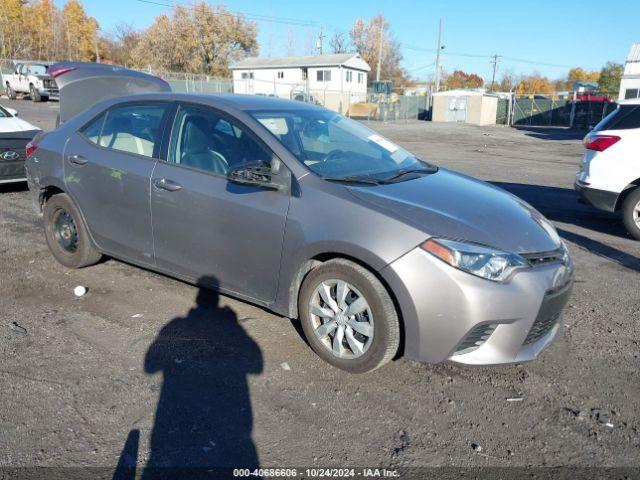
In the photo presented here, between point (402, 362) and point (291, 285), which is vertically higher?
point (291, 285)

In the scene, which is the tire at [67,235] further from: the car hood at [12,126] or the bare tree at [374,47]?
the bare tree at [374,47]

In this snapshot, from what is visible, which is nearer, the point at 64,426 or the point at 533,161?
the point at 64,426

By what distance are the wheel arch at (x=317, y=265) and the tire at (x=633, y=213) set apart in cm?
478

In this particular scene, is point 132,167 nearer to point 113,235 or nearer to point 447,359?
point 113,235

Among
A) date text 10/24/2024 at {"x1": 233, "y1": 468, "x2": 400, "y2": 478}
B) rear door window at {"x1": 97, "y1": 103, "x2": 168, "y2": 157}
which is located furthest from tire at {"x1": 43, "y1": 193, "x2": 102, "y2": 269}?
date text 10/24/2024 at {"x1": 233, "y1": 468, "x2": 400, "y2": 478}

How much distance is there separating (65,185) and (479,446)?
164 inches

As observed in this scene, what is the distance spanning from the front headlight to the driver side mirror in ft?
3.75

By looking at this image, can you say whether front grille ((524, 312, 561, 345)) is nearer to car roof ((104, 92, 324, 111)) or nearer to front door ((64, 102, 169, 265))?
car roof ((104, 92, 324, 111))

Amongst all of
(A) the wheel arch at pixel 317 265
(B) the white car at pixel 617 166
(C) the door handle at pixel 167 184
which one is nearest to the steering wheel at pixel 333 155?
(A) the wheel arch at pixel 317 265

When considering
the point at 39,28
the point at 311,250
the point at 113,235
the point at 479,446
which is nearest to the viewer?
the point at 479,446

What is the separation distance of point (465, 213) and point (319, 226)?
930mm

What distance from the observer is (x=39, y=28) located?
69875 millimetres

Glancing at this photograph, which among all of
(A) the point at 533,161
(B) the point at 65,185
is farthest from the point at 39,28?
(B) the point at 65,185

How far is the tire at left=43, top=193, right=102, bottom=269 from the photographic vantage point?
4977 millimetres
